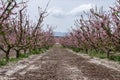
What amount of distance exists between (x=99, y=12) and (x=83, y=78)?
17.1m

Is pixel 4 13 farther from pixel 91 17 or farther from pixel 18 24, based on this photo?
pixel 91 17

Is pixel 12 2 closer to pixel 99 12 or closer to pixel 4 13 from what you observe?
pixel 4 13

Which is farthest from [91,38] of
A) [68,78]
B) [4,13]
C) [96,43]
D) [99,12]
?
[68,78]

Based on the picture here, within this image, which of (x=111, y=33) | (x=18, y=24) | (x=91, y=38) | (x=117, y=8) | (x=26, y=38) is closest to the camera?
(x=117, y=8)

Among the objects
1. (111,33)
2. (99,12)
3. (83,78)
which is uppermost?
(99,12)

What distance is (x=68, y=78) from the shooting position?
19.3m

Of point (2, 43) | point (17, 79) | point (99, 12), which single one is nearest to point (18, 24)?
point (2, 43)

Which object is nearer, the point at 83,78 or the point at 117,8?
the point at 83,78

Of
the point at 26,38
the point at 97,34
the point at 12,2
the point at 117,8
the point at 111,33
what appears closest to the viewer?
the point at 12,2

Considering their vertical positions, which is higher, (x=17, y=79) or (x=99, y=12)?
(x=99, y=12)

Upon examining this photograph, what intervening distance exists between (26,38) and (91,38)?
12163mm

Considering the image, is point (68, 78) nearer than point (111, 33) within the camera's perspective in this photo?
Yes

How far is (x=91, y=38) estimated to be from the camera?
50531 millimetres

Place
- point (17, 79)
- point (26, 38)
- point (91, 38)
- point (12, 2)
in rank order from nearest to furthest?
point (17, 79) < point (12, 2) < point (26, 38) < point (91, 38)
